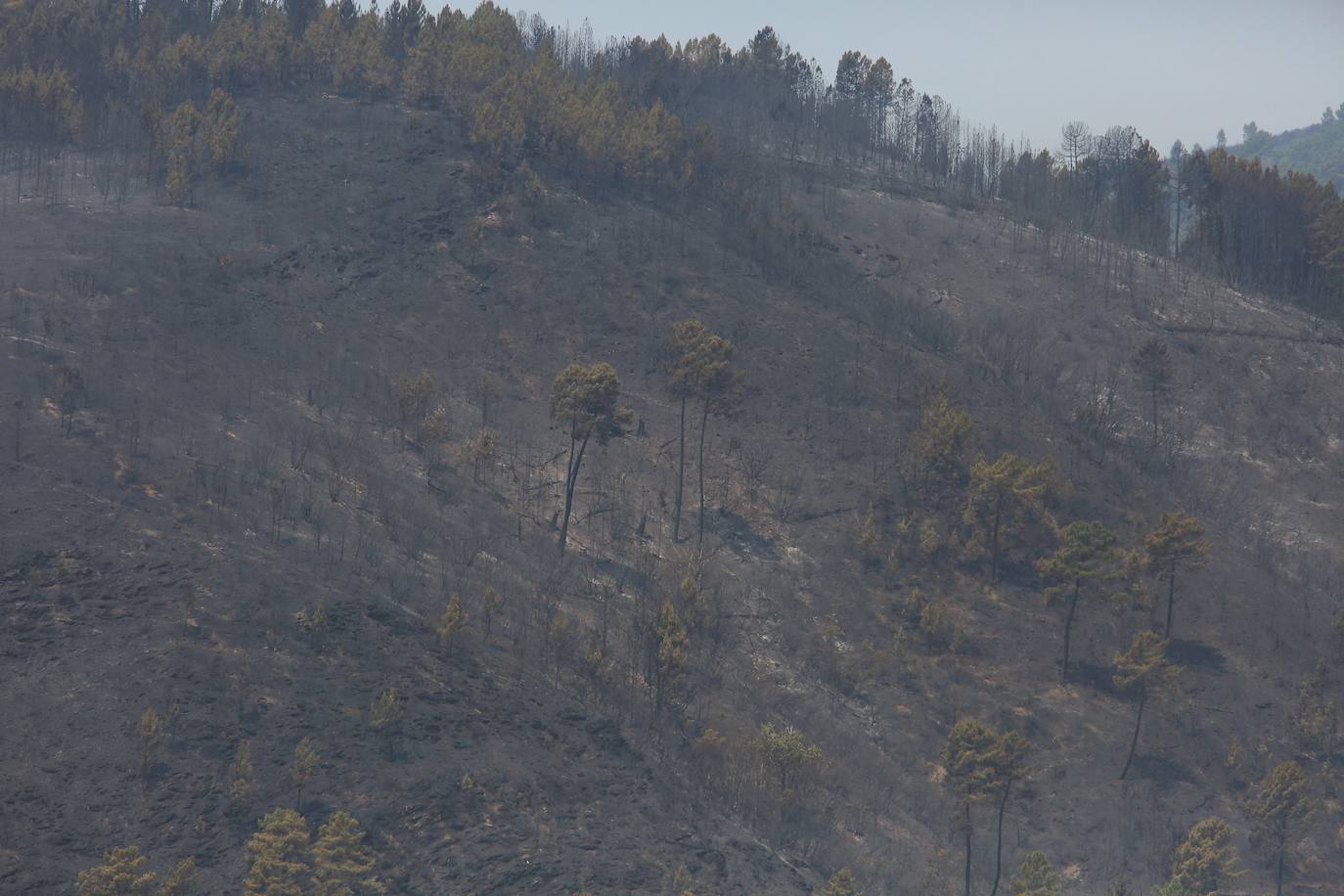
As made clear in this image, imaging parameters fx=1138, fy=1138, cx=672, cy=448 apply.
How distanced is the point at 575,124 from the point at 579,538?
151 feet

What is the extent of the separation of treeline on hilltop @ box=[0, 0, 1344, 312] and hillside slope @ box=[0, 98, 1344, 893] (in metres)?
5.10

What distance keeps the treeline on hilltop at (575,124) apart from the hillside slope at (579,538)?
16.7ft

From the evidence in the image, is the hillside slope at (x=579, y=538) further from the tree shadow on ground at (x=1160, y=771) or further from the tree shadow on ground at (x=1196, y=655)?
the tree shadow on ground at (x=1196, y=655)

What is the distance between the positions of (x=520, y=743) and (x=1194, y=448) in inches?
2122

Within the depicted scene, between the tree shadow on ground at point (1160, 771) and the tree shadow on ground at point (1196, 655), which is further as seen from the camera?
the tree shadow on ground at point (1196, 655)

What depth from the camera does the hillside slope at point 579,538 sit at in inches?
1420

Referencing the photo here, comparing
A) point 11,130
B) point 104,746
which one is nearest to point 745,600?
point 104,746

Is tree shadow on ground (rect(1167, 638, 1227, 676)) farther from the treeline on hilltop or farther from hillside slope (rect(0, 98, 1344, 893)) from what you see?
the treeline on hilltop

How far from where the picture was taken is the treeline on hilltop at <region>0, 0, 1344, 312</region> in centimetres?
8906

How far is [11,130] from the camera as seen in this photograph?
275ft

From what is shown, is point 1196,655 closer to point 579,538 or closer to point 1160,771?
point 1160,771

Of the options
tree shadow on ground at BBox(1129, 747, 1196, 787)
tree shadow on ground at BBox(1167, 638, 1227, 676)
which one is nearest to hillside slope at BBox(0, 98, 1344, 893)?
tree shadow on ground at BBox(1129, 747, 1196, 787)

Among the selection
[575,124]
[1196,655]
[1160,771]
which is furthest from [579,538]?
[575,124]

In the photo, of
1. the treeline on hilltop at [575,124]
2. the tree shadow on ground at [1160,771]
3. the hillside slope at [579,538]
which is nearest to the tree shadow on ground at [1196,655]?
the hillside slope at [579,538]
